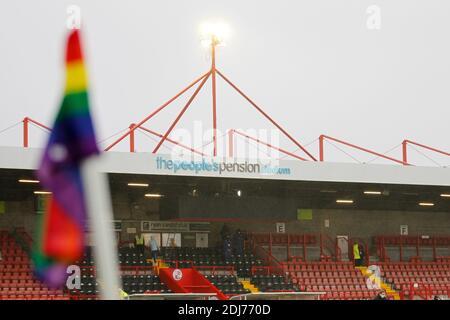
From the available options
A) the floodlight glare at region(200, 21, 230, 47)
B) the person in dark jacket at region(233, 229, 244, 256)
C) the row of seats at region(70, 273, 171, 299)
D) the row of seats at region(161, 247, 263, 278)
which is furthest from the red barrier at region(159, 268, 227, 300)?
the floodlight glare at region(200, 21, 230, 47)

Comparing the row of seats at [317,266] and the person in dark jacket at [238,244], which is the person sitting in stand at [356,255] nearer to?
the row of seats at [317,266]

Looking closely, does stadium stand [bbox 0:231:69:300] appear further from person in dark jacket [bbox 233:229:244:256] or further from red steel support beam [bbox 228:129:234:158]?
person in dark jacket [bbox 233:229:244:256]

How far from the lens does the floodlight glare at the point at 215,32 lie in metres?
33.1

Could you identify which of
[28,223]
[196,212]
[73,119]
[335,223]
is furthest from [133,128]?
[73,119]

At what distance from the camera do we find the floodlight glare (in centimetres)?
3306

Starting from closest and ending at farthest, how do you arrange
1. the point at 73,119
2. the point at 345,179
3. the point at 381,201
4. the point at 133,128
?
the point at 73,119, the point at 133,128, the point at 345,179, the point at 381,201

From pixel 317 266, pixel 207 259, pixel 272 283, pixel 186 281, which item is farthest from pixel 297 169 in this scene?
pixel 317 266

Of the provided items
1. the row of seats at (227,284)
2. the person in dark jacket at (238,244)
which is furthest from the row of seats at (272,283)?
the person in dark jacket at (238,244)

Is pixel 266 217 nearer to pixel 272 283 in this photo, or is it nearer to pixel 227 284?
pixel 272 283

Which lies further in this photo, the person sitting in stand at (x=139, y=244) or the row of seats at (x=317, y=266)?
the row of seats at (x=317, y=266)

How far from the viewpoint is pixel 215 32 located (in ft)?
109

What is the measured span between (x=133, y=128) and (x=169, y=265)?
6377 millimetres

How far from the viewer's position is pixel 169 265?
34.8 meters
